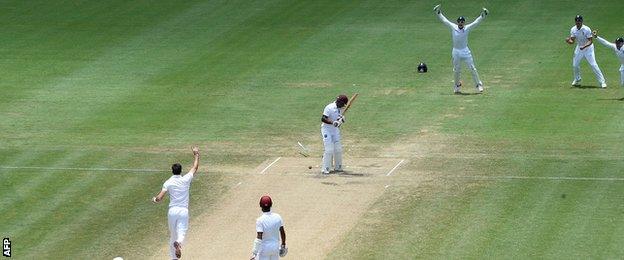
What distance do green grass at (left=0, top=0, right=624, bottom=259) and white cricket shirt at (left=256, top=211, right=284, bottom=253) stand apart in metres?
3.04

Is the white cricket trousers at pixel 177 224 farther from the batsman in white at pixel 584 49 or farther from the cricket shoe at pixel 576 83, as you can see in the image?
the cricket shoe at pixel 576 83

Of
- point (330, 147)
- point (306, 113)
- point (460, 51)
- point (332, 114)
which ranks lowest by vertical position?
point (330, 147)

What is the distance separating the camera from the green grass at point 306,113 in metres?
31.7

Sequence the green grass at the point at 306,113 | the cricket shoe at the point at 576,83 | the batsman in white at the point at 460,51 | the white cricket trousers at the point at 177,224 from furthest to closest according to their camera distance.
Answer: the cricket shoe at the point at 576,83, the batsman in white at the point at 460,51, the green grass at the point at 306,113, the white cricket trousers at the point at 177,224

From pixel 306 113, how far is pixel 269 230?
16.9 meters

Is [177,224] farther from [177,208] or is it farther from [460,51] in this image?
[460,51]

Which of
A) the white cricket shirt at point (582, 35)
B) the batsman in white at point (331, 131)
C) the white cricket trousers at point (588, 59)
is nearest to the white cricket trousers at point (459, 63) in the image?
the white cricket trousers at point (588, 59)

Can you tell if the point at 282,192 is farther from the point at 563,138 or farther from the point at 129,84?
the point at 129,84

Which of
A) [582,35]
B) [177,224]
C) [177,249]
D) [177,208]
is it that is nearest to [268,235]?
[177,249]

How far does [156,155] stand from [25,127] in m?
5.64

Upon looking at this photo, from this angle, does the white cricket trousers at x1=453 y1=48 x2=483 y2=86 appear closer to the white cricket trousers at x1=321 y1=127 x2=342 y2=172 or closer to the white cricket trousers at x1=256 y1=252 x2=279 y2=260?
the white cricket trousers at x1=321 y1=127 x2=342 y2=172

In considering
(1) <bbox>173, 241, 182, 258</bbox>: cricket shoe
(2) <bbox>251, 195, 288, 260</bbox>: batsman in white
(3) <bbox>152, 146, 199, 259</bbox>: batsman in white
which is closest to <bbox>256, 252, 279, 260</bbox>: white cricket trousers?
(2) <bbox>251, 195, 288, 260</bbox>: batsman in white

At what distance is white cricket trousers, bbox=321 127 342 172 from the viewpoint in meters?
36.0

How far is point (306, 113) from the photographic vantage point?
4359 cm
